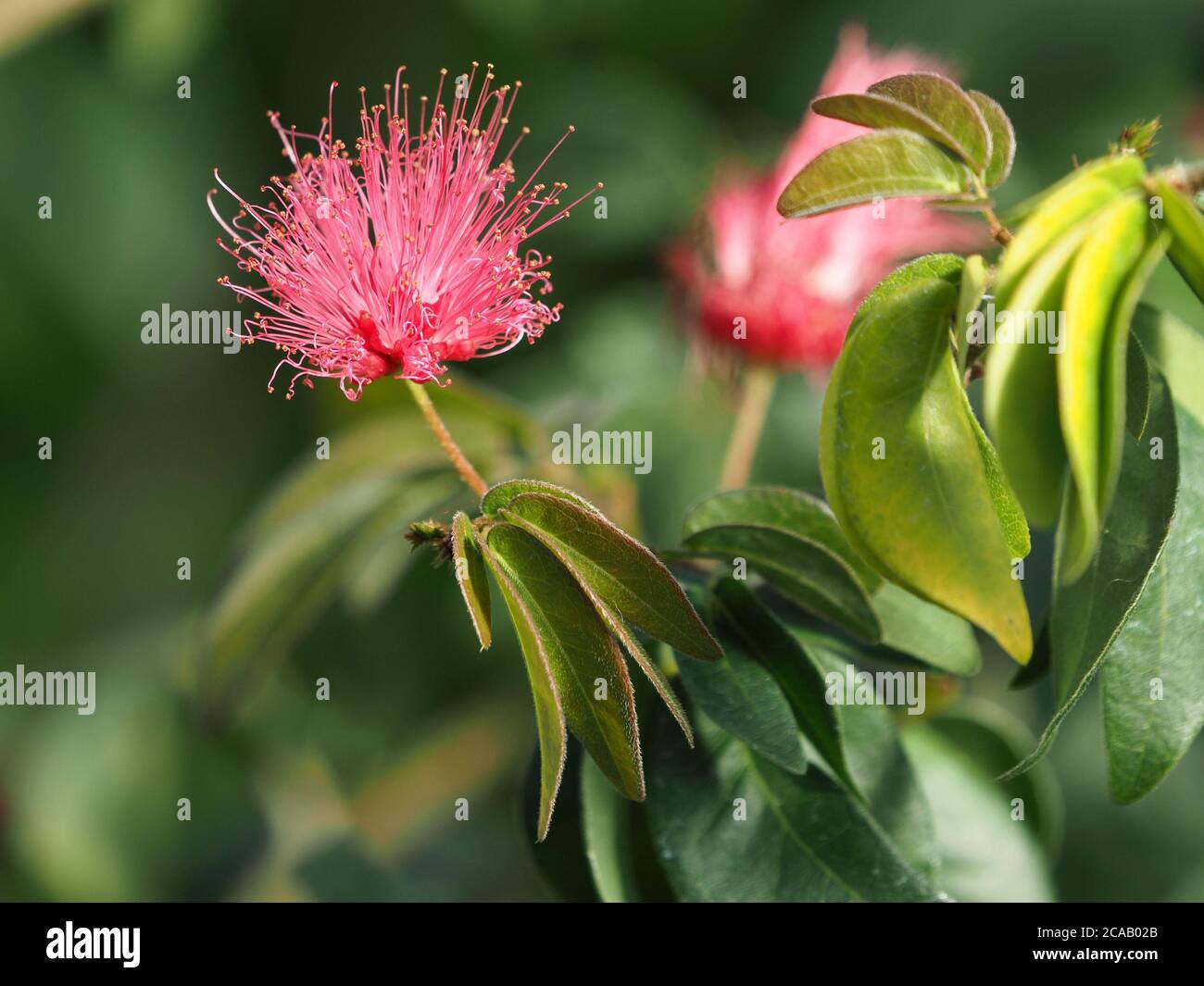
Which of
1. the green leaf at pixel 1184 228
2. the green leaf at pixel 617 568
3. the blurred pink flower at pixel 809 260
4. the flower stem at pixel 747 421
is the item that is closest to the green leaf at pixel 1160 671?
Result: the green leaf at pixel 1184 228

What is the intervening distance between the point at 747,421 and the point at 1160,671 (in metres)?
0.82

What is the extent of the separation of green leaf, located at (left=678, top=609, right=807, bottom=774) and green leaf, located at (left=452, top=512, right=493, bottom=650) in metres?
0.17

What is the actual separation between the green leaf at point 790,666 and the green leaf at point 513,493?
0.53 feet

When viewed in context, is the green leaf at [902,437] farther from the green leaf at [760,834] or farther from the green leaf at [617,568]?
the green leaf at [760,834]

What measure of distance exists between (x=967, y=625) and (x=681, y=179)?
150 cm

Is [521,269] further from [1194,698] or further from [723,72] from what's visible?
[723,72]

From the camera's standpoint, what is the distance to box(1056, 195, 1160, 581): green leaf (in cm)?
66

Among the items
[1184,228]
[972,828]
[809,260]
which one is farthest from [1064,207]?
[809,260]

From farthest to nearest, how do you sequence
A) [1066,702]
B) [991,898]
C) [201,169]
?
[201,169], [991,898], [1066,702]

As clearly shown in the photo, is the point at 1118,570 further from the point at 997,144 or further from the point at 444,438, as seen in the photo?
the point at 444,438

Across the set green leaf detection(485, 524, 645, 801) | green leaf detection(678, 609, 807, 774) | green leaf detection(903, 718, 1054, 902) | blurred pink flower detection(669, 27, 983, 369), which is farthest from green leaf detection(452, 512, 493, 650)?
blurred pink flower detection(669, 27, 983, 369)

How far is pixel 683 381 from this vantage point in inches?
89.7

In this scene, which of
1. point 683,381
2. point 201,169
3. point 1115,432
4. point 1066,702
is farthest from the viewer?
point 201,169
